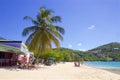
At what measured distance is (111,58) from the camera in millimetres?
191750

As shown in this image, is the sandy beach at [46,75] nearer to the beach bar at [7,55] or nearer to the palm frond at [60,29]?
the beach bar at [7,55]

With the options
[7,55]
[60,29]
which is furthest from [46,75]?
[60,29]

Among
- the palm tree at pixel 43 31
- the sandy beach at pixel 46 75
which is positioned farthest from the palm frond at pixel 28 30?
the sandy beach at pixel 46 75

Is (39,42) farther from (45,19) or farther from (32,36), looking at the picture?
(45,19)

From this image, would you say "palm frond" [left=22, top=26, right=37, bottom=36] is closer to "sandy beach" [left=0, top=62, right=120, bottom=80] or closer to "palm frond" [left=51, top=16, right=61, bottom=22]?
"palm frond" [left=51, top=16, right=61, bottom=22]

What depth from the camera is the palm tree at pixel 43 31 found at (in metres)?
27.1

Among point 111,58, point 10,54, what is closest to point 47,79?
point 10,54

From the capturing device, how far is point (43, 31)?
2716cm

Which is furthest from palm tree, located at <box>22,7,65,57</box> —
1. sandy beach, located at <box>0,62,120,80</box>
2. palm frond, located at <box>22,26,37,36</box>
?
sandy beach, located at <box>0,62,120,80</box>

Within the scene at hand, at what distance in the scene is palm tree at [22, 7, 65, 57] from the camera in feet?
88.9

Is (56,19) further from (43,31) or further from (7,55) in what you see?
(7,55)

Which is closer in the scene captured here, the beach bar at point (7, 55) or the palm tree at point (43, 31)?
the beach bar at point (7, 55)

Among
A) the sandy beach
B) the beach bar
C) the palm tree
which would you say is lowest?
the sandy beach

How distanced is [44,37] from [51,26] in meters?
1.68
